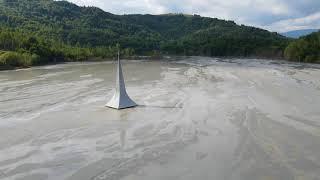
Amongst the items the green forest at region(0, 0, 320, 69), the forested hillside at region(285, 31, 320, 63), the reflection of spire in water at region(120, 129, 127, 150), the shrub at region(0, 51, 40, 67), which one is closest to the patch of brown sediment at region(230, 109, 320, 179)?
the reflection of spire in water at region(120, 129, 127, 150)

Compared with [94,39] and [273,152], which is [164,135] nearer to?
[273,152]

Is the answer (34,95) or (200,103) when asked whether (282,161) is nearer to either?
(200,103)

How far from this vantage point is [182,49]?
100 meters

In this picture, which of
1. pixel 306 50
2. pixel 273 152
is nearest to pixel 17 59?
pixel 306 50

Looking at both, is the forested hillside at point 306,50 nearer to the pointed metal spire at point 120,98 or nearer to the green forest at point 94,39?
the green forest at point 94,39

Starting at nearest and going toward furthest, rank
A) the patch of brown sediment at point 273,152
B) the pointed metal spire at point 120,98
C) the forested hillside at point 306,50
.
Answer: the patch of brown sediment at point 273,152 → the pointed metal spire at point 120,98 → the forested hillside at point 306,50

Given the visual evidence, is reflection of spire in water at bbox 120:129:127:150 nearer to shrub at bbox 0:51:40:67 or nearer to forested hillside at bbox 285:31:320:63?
shrub at bbox 0:51:40:67

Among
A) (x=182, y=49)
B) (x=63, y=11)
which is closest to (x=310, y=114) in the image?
(x=182, y=49)

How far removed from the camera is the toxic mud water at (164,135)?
1328cm

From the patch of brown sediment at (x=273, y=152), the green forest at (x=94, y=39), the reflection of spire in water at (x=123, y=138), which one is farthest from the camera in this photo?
the green forest at (x=94, y=39)

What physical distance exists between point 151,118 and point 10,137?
669 cm

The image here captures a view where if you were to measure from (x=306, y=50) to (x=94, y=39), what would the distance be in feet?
166

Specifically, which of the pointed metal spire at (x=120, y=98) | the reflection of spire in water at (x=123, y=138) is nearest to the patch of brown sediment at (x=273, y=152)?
the reflection of spire in water at (x=123, y=138)

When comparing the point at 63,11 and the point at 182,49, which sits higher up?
the point at 63,11
